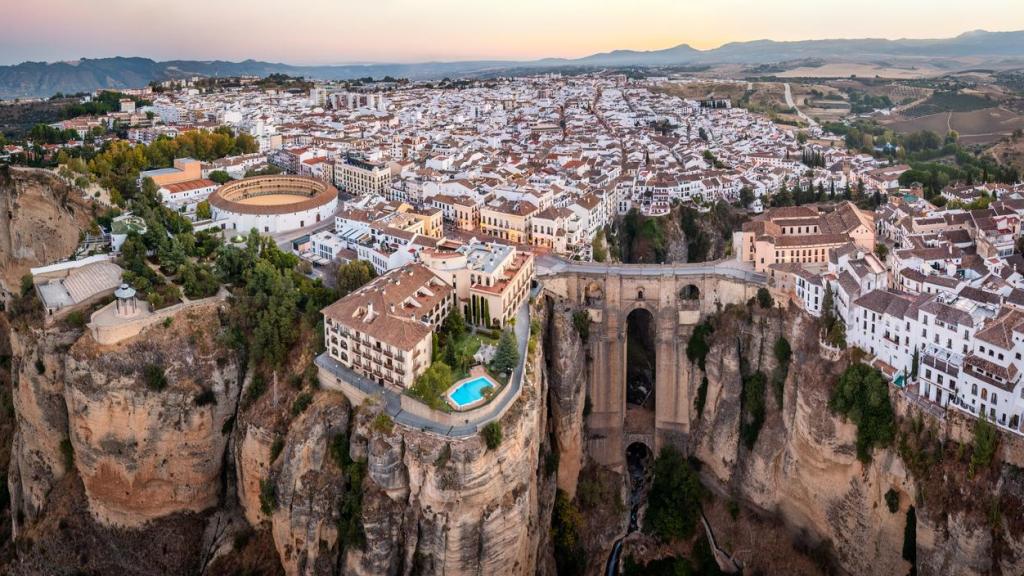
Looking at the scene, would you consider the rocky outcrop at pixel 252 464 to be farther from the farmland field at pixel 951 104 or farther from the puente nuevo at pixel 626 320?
the farmland field at pixel 951 104

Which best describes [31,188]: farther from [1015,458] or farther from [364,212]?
[1015,458]

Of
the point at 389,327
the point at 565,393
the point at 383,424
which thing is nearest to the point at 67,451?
the point at 389,327

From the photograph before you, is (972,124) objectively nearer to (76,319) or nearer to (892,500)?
(892,500)

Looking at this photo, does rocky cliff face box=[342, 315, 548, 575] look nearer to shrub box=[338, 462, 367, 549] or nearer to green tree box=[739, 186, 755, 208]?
shrub box=[338, 462, 367, 549]

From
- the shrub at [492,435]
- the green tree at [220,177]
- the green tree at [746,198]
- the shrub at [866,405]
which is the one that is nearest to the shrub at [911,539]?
the shrub at [866,405]

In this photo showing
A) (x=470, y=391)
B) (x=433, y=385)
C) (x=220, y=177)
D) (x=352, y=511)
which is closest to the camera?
(x=433, y=385)

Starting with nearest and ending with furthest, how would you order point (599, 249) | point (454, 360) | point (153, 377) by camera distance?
point (454, 360) → point (153, 377) → point (599, 249)

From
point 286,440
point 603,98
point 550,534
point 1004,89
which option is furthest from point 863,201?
point 1004,89

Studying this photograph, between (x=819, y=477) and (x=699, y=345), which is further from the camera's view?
(x=699, y=345)
